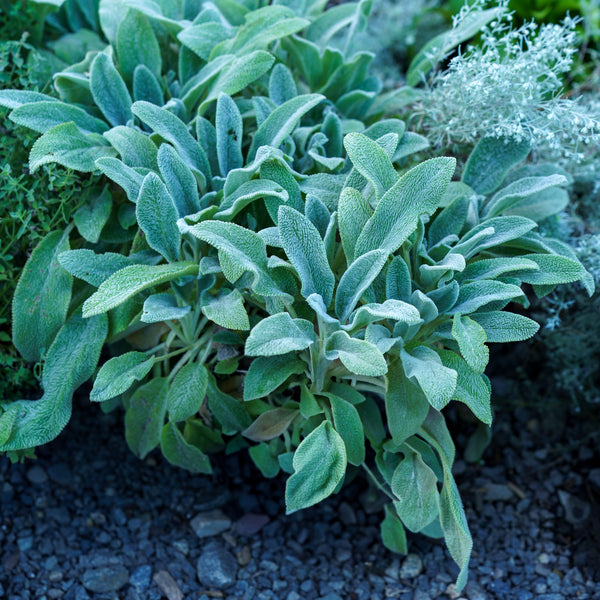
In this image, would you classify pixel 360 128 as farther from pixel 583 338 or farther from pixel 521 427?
pixel 521 427

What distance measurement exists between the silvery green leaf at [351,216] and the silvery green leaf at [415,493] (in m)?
0.45

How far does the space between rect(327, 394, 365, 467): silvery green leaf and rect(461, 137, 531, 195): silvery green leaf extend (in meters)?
0.67

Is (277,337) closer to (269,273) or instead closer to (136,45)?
(269,273)

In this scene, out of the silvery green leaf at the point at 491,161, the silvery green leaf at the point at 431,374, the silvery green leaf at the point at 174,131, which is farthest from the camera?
the silvery green leaf at the point at 491,161

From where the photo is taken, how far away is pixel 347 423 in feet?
4.41

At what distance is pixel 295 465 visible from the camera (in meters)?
1.24

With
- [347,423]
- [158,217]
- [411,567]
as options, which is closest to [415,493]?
[347,423]

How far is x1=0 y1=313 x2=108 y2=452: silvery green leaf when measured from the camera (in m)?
1.36

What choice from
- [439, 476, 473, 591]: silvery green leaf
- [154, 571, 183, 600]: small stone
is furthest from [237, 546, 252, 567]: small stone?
[439, 476, 473, 591]: silvery green leaf

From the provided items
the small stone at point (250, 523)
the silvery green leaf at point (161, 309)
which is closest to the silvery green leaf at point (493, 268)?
the silvery green leaf at point (161, 309)

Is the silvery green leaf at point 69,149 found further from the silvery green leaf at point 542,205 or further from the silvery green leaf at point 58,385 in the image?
the silvery green leaf at point 542,205

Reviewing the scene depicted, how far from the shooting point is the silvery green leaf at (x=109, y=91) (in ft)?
5.16

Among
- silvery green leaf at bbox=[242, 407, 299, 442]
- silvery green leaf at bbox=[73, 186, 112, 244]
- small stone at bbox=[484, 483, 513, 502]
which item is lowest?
small stone at bbox=[484, 483, 513, 502]

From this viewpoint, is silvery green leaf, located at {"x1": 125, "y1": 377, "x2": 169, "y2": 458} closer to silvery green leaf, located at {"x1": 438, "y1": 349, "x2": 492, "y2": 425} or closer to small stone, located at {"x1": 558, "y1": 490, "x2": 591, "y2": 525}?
silvery green leaf, located at {"x1": 438, "y1": 349, "x2": 492, "y2": 425}
